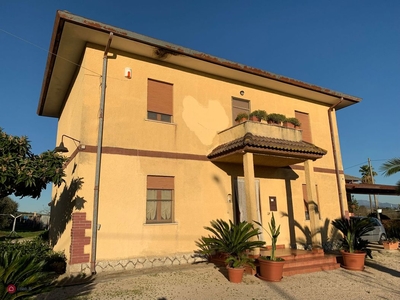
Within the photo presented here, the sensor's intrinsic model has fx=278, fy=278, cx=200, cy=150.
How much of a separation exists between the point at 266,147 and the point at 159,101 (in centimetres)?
414

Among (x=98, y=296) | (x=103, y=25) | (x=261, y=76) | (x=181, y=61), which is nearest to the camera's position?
(x=98, y=296)

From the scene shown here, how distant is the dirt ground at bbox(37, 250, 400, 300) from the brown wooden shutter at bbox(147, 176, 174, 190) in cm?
→ 255

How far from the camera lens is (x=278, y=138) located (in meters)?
10.6

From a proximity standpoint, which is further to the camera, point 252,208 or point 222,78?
point 222,78

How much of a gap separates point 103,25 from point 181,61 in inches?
120

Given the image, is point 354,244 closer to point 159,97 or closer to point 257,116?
point 257,116

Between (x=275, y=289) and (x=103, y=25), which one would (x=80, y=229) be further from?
(x=103, y=25)

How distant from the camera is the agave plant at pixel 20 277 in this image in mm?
3947

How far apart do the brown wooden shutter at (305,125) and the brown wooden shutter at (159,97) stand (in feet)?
22.1

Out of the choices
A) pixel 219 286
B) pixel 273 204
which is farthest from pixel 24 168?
pixel 273 204

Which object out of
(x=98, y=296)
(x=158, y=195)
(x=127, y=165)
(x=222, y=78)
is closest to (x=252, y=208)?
(x=158, y=195)

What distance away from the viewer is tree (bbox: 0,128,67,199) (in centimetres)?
626

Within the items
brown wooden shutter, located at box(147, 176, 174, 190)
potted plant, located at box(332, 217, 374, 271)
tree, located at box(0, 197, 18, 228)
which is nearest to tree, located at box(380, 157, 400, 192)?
potted plant, located at box(332, 217, 374, 271)

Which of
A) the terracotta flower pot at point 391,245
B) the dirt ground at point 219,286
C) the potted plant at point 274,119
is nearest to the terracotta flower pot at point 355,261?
the dirt ground at point 219,286
